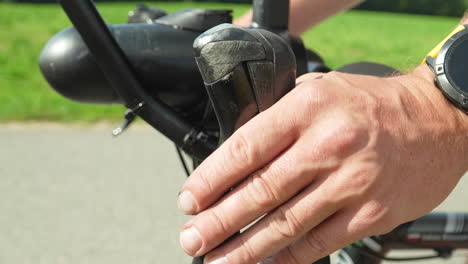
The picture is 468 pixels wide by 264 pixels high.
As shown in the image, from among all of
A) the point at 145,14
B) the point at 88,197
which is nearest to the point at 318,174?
the point at 145,14

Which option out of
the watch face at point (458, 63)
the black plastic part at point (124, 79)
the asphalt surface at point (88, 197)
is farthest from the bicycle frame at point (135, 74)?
the asphalt surface at point (88, 197)

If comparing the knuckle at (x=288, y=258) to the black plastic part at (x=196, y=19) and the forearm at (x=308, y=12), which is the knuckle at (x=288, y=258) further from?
the forearm at (x=308, y=12)

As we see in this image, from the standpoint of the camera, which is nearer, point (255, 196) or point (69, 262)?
point (255, 196)

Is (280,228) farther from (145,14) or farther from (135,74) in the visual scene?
(145,14)

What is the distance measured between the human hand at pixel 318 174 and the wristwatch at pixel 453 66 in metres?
0.06

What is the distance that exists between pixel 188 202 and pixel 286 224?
0.11 metres

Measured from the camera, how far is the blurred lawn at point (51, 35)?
5.14 m

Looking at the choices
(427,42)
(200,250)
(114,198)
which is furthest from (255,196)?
(427,42)

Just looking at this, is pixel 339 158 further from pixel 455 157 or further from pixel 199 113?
pixel 199 113

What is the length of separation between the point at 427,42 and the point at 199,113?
39.8ft

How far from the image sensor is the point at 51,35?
9047mm

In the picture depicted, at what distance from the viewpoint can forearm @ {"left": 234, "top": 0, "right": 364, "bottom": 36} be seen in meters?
1.22

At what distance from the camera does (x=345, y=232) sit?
60 cm

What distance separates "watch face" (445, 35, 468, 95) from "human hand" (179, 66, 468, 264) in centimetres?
8
